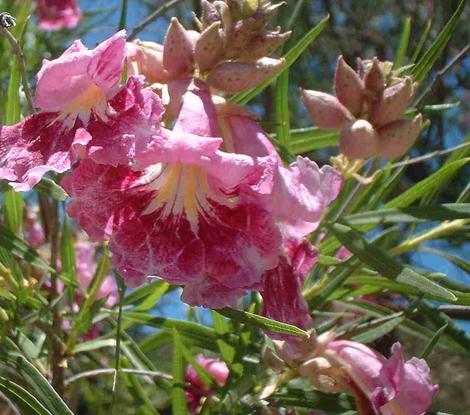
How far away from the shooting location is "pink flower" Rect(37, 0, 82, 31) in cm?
269

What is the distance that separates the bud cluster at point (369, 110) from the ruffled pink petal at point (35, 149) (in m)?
0.33

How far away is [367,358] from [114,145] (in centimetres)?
40

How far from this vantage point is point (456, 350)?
1.20 m

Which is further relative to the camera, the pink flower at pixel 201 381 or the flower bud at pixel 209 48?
the pink flower at pixel 201 381

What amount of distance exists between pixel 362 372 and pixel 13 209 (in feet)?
1.57

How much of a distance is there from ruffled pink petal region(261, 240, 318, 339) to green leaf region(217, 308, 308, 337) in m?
0.02

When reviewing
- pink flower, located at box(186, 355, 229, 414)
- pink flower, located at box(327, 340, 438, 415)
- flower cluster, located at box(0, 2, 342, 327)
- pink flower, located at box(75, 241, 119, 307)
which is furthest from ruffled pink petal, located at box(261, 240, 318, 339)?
pink flower, located at box(75, 241, 119, 307)

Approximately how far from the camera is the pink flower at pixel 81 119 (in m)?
0.80

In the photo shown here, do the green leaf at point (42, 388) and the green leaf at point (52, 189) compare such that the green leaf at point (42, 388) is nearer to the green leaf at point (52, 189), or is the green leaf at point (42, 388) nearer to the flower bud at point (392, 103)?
the green leaf at point (52, 189)

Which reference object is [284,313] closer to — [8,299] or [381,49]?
[8,299]

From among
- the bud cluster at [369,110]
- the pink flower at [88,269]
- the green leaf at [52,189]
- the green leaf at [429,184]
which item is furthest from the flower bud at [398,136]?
the pink flower at [88,269]

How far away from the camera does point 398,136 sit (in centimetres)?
102

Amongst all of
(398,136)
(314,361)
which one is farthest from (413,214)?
(314,361)

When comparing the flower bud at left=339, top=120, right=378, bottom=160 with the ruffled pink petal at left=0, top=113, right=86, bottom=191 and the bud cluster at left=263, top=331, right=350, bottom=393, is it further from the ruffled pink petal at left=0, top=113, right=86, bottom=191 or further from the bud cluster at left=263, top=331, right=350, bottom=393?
the ruffled pink petal at left=0, top=113, right=86, bottom=191
